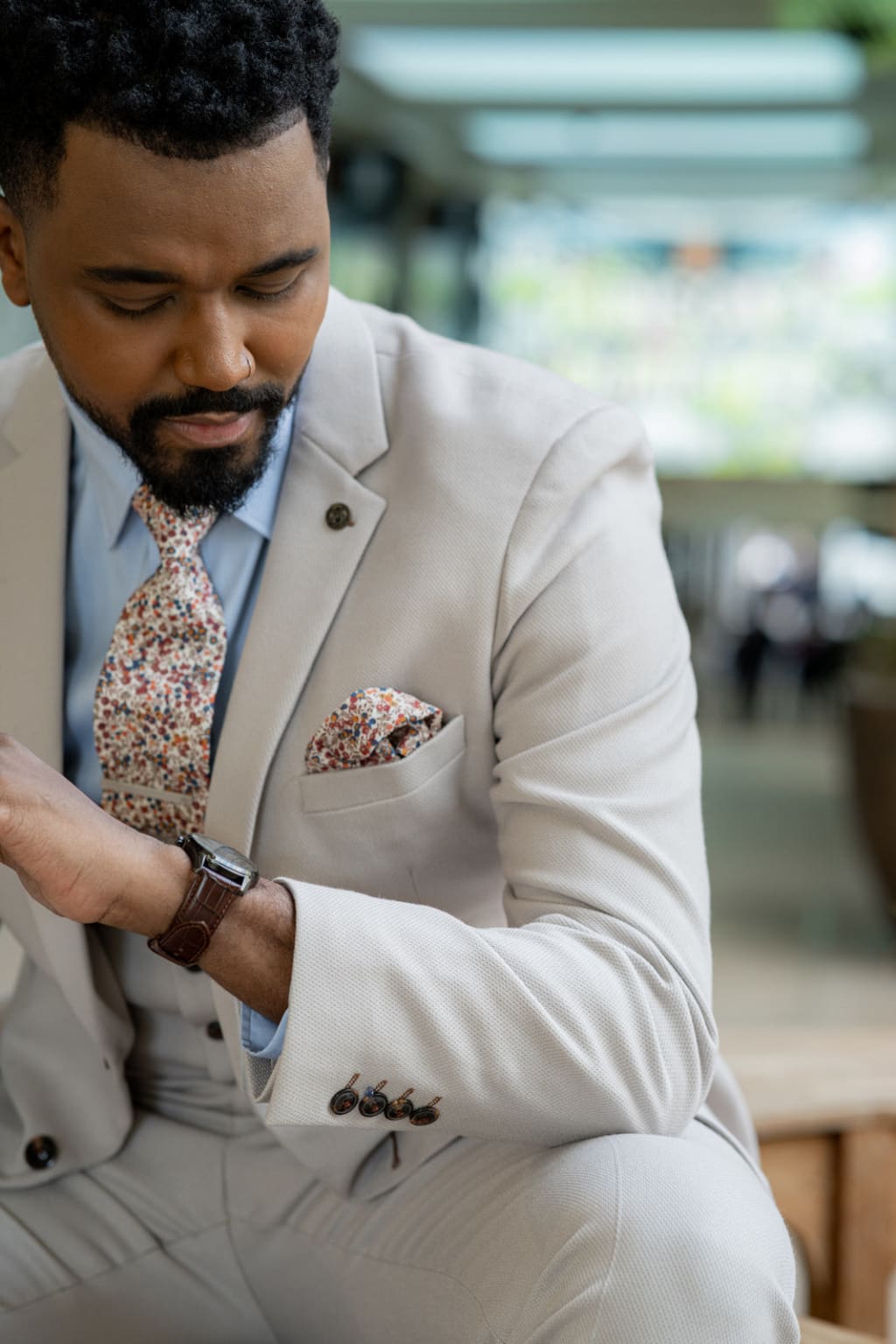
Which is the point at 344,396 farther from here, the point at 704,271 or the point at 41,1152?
the point at 704,271

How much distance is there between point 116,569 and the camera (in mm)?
1429

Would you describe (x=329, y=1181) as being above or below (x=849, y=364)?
below

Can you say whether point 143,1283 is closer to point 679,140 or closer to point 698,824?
point 698,824

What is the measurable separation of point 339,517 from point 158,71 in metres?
0.39

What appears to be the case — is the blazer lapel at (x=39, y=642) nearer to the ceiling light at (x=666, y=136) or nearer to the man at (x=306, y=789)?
the man at (x=306, y=789)

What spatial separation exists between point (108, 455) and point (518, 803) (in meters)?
0.48

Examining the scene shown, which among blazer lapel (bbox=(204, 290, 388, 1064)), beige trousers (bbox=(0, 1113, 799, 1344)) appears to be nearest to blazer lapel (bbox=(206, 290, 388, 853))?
blazer lapel (bbox=(204, 290, 388, 1064))

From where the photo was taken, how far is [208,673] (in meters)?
1.34

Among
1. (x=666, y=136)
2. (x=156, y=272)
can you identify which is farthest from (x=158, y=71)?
(x=666, y=136)

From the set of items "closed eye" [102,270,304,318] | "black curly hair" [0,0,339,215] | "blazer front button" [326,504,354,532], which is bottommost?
"blazer front button" [326,504,354,532]

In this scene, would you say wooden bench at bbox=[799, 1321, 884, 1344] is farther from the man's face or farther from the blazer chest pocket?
the man's face

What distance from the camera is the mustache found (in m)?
1.23

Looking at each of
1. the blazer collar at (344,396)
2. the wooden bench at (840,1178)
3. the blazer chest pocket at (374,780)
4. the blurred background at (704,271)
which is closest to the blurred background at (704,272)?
the blurred background at (704,271)

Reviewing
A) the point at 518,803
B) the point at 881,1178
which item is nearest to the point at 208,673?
the point at 518,803
